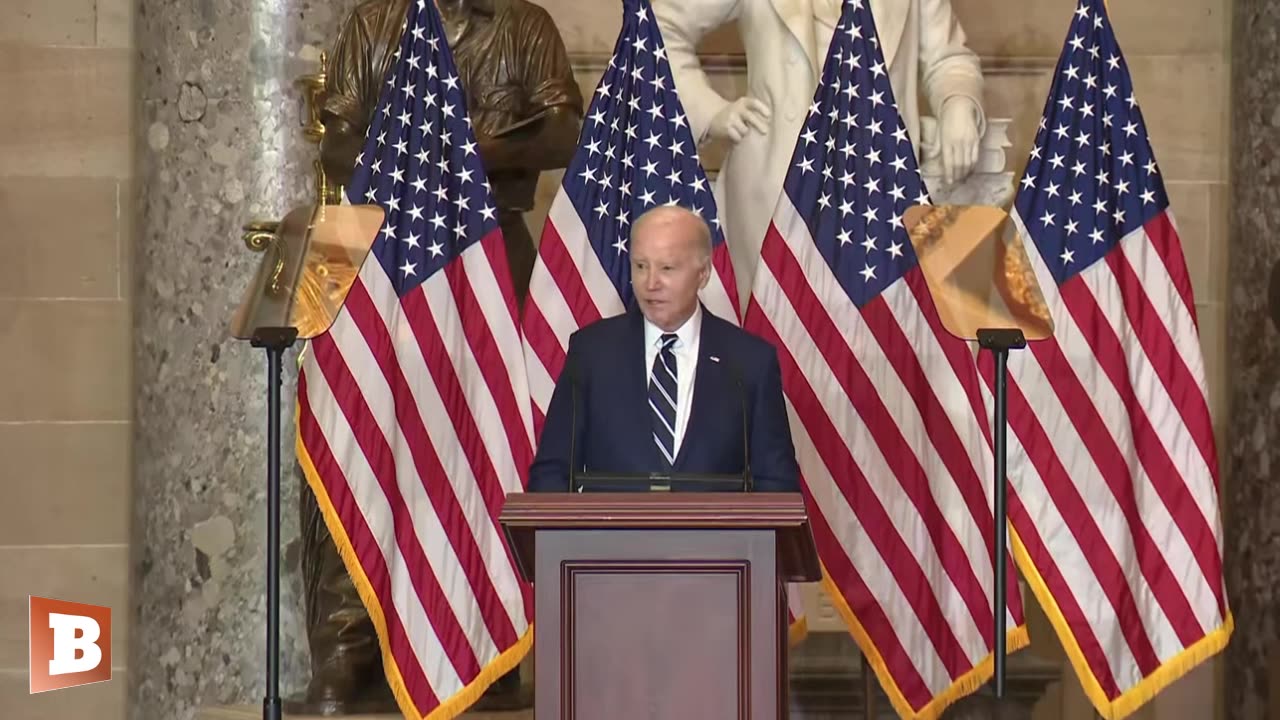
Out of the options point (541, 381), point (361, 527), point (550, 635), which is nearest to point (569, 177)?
point (541, 381)

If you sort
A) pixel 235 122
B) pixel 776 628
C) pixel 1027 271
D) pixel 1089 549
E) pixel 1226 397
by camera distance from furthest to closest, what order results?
pixel 1226 397 → pixel 235 122 → pixel 1089 549 → pixel 1027 271 → pixel 776 628

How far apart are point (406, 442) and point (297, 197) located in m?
1.57

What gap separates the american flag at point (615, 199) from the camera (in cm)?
580

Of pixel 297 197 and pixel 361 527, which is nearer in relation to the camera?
pixel 361 527

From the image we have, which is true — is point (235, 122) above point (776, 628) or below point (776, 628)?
above

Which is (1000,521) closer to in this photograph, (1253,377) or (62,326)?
(1253,377)

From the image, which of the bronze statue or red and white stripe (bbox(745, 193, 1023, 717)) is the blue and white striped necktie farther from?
the bronze statue

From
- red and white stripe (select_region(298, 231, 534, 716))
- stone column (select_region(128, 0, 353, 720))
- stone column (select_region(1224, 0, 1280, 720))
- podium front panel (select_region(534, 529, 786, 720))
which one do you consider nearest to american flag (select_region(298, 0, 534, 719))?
red and white stripe (select_region(298, 231, 534, 716))

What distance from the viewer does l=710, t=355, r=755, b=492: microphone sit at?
455 centimetres

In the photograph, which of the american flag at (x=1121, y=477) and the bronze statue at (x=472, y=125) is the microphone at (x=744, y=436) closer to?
the american flag at (x=1121, y=477)

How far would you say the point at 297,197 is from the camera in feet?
22.7

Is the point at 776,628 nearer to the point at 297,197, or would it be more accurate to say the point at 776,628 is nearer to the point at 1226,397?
the point at 297,197

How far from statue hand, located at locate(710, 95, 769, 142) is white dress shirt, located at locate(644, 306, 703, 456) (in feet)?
5.18

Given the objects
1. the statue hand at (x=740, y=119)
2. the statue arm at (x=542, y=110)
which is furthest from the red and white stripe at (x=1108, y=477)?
the statue arm at (x=542, y=110)
